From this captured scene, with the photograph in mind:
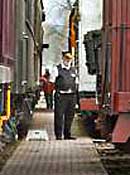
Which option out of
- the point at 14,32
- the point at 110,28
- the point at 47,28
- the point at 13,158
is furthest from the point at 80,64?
the point at 47,28

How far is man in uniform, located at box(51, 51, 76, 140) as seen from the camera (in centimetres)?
1512

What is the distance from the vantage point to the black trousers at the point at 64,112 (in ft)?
50.2

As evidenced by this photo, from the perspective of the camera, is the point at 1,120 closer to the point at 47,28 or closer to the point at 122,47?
the point at 122,47

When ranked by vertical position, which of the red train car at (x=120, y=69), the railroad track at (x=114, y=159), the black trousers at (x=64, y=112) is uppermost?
the red train car at (x=120, y=69)

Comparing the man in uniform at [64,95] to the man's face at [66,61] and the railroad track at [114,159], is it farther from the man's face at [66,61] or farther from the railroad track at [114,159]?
the railroad track at [114,159]

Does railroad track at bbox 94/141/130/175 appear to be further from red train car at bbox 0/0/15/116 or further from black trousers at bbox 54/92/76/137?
red train car at bbox 0/0/15/116

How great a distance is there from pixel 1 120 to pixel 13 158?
963 mm

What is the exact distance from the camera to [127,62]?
30.0 ft

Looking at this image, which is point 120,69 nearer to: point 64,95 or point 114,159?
point 114,159

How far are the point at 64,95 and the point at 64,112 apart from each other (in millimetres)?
419

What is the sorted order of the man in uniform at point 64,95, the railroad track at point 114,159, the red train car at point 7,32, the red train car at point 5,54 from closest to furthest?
the railroad track at point 114,159 < the red train car at point 5,54 < the red train car at point 7,32 < the man in uniform at point 64,95

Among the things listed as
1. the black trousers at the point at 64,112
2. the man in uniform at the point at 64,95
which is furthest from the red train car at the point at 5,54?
the black trousers at the point at 64,112

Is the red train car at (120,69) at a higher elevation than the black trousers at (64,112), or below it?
higher

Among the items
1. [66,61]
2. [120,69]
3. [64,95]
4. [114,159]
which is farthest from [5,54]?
[120,69]
